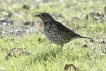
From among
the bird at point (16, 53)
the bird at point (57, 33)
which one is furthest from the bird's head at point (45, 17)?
the bird at point (16, 53)

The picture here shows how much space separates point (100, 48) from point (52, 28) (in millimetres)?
814

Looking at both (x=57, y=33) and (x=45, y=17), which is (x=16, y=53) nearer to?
(x=57, y=33)

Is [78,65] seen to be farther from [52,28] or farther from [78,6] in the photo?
[78,6]

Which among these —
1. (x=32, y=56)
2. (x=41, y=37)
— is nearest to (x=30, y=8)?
(x=41, y=37)

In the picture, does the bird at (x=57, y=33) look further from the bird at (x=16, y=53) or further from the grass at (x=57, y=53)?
the bird at (x=16, y=53)

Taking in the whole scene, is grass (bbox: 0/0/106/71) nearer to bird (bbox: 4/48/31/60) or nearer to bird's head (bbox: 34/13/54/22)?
bird (bbox: 4/48/31/60)

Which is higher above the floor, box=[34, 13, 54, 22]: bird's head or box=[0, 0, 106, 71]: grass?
box=[34, 13, 54, 22]: bird's head

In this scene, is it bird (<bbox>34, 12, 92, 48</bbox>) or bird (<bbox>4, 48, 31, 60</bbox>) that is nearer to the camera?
bird (<bbox>4, 48, 31, 60</bbox>)

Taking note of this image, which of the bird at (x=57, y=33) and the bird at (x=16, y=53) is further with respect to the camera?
the bird at (x=57, y=33)

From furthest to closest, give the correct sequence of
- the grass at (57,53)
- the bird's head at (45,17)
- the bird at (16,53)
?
1. the bird's head at (45,17)
2. the bird at (16,53)
3. the grass at (57,53)

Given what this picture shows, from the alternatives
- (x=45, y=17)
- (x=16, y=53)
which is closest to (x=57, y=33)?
(x=45, y=17)

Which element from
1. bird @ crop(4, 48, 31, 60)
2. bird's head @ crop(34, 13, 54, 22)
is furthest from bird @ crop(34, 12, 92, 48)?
bird @ crop(4, 48, 31, 60)

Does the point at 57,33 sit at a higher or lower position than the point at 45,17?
lower

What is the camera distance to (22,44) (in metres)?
7.41
